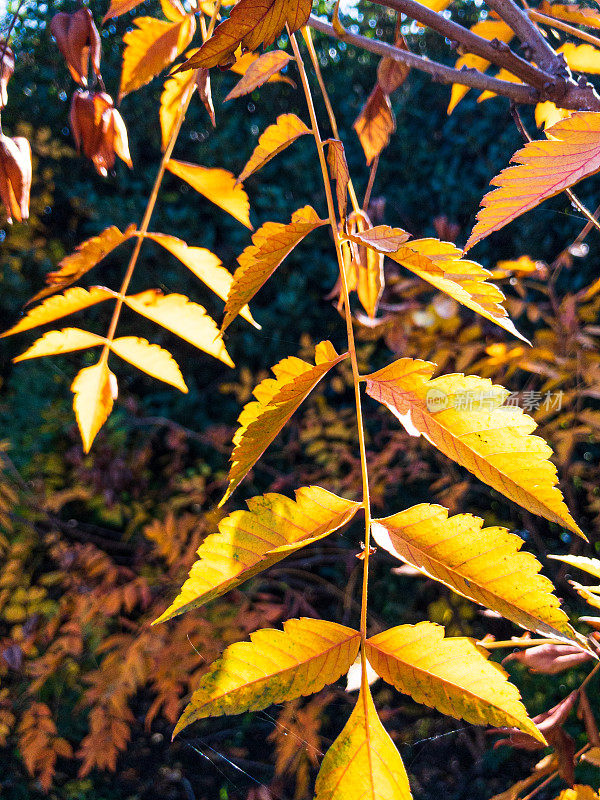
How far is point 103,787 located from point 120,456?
0.90 metres

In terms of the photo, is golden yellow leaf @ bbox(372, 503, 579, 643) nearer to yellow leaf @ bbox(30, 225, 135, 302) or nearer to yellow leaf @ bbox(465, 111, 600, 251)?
yellow leaf @ bbox(465, 111, 600, 251)

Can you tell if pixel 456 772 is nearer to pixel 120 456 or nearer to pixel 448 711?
pixel 120 456

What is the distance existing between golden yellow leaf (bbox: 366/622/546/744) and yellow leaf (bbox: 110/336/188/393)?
27 cm

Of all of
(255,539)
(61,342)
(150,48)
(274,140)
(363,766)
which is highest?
(150,48)

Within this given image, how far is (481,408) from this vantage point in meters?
0.33

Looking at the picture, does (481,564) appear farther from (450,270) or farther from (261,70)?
(261,70)

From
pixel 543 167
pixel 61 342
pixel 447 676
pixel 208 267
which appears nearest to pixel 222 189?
pixel 208 267

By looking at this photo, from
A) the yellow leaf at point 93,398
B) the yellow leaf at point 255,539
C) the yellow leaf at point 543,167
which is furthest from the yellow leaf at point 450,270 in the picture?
the yellow leaf at point 93,398

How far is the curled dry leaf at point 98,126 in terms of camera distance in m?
0.51

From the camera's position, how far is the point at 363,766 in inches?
11.9

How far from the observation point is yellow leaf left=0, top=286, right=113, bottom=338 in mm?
504

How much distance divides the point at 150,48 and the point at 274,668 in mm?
472

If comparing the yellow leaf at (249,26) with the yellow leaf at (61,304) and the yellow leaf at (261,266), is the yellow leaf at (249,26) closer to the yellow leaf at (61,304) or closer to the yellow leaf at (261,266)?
the yellow leaf at (261,266)

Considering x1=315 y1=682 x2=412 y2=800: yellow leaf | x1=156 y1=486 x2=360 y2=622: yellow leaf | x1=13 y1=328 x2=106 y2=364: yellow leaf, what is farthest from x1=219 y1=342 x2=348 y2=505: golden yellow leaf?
x1=13 y1=328 x2=106 y2=364: yellow leaf
